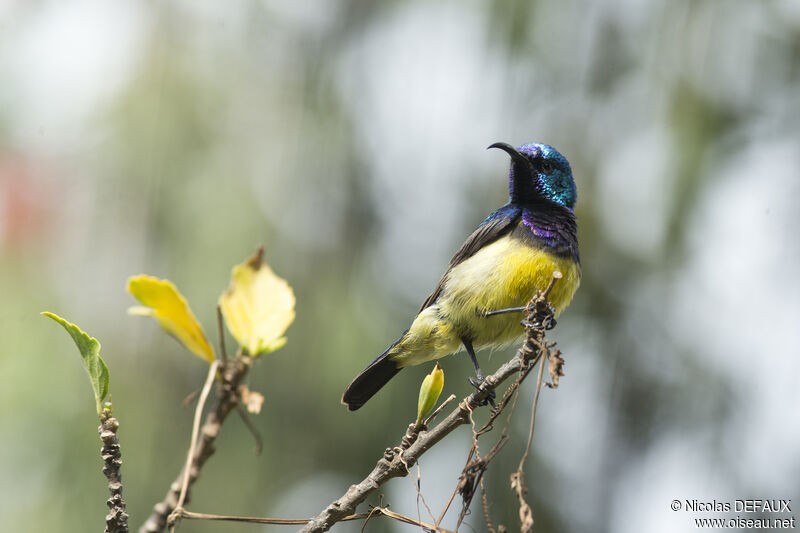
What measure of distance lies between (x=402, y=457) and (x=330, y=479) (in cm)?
293

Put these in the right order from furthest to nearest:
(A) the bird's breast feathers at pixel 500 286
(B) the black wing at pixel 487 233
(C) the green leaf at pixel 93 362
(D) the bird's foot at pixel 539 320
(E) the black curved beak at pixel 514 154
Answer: (B) the black wing at pixel 487 233 → (A) the bird's breast feathers at pixel 500 286 → (E) the black curved beak at pixel 514 154 → (D) the bird's foot at pixel 539 320 → (C) the green leaf at pixel 93 362

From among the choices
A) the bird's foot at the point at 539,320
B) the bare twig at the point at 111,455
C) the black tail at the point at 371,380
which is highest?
the black tail at the point at 371,380

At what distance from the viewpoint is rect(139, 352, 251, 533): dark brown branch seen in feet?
3.76

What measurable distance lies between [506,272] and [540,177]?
0.33 metres

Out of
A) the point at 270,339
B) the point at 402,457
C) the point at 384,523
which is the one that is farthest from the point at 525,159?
the point at 384,523

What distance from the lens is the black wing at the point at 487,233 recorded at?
203 cm

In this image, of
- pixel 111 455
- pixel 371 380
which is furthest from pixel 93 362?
pixel 371 380

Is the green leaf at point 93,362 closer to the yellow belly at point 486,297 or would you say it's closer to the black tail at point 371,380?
the black tail at point 371,380

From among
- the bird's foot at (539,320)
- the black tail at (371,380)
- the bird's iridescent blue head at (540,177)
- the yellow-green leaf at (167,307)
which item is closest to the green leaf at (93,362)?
the yellow-green leaf at (167,307)

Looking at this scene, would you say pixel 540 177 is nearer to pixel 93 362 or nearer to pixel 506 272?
pixel 506 272

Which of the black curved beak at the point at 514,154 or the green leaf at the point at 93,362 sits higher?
the black curved beak at the point at 514,154

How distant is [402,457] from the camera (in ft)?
3.03

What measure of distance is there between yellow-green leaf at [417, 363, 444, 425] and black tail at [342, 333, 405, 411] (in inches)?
24.5

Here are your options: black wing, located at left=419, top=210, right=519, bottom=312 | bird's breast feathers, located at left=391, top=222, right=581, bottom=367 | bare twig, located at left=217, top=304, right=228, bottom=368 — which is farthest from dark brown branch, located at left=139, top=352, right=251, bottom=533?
black wing, located at left=419, top=210, right=519, bottom=312
